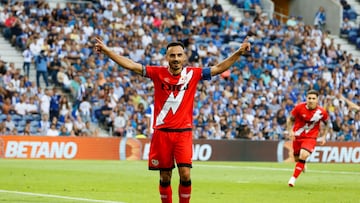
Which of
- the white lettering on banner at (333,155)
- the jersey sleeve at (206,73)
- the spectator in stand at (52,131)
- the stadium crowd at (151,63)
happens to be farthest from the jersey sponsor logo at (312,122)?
the white lettering on banner at (333,155)

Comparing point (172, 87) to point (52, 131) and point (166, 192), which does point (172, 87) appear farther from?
point (52, 131)

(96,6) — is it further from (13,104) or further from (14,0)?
(13,104)

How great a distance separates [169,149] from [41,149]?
18684mm

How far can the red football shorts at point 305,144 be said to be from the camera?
21991mm

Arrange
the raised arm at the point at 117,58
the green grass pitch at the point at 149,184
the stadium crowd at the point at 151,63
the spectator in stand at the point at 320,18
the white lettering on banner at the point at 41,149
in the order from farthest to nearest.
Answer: the spectator in stand at the point at 320,18, the stadium crowd at the point at 151,63, the white lettering on banner at the point at 41,149, the green grass pitch at the point at 149,184, the raised arm at the point at 117,58

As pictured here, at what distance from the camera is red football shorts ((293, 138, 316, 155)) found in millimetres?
21991

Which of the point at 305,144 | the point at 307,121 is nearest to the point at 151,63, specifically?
the point at 307,121

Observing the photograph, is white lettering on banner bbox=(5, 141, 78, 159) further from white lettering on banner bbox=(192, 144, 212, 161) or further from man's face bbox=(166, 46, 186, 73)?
man's face bbox=(166, 46, 186, 73)

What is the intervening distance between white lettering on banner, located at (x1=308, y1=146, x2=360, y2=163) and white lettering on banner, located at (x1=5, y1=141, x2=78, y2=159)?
877cm

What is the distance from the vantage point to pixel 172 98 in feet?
44.4

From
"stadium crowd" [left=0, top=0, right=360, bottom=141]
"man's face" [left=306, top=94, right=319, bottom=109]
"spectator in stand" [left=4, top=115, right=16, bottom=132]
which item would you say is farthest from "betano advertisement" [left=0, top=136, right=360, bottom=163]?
"man's face" [left=306, top=94, right=319, bottom=109]

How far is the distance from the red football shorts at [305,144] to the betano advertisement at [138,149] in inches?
430

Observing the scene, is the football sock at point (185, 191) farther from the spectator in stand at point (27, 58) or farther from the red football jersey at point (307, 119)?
the spectator in stand at point (27, 58)

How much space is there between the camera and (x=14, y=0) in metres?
37.8
